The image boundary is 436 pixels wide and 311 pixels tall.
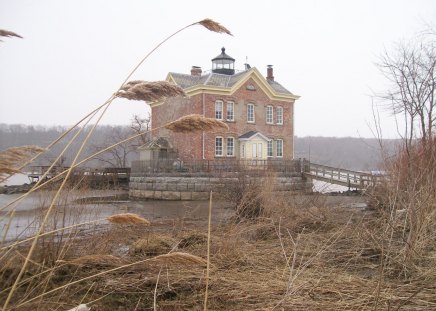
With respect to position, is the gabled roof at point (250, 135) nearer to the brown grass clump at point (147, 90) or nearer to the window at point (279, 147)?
the window at point (279, 147)

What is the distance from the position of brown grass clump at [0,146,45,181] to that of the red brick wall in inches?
1051

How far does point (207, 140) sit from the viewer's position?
30078 mm

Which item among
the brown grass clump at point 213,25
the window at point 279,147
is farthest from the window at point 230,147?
the brown grass clump at point 213,25

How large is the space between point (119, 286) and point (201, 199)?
19.9m

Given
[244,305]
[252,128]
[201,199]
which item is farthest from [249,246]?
[252,128]

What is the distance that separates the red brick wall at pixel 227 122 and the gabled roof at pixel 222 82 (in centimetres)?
43

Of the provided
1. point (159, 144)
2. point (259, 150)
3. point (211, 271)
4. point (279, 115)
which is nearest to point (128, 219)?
point (211, 271)

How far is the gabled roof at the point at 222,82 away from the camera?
30484mm

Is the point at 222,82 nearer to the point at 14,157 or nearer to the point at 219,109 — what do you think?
the point at 219,109

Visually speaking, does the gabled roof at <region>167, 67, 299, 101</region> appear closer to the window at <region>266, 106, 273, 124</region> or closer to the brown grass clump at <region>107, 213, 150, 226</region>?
the window at <region>266, 106, 273, 124</region>

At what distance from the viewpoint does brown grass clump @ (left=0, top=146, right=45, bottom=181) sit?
204 cm

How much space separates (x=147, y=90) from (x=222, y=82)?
99.5 ft

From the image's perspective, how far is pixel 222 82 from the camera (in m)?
31.9

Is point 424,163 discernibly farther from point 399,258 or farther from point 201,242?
point 201,242
